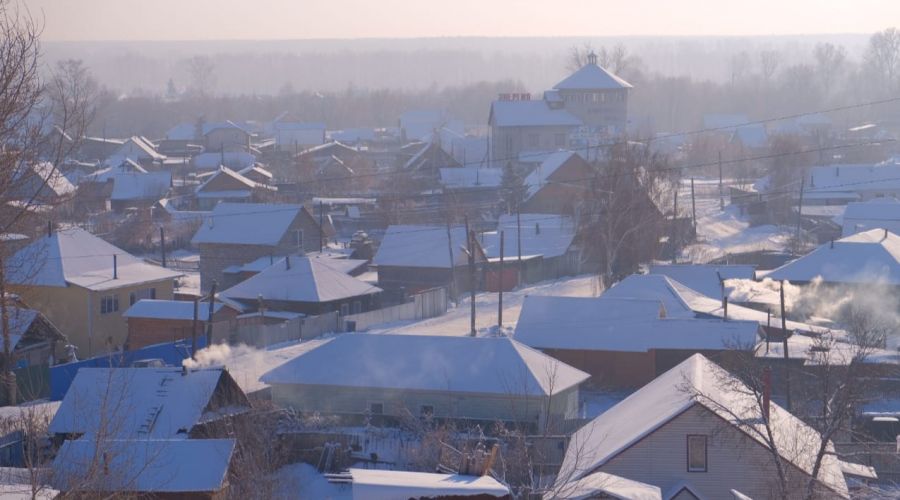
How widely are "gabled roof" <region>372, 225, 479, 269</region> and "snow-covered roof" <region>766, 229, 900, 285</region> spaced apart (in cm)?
648

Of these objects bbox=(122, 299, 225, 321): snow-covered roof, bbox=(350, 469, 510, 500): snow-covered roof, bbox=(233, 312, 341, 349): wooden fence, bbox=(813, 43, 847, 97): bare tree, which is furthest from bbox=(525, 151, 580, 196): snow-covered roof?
bbox=(813, 43, 847, 97): bare tree

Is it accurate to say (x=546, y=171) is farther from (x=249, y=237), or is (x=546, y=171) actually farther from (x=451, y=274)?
(x=249, y=237)

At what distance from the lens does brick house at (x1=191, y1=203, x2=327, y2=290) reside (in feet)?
84.6

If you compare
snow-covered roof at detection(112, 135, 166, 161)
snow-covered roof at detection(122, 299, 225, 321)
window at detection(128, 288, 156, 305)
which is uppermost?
snow-covered roof at detection(112, 135, 166, 161)

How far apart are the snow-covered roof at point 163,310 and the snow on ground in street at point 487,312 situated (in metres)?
3.15

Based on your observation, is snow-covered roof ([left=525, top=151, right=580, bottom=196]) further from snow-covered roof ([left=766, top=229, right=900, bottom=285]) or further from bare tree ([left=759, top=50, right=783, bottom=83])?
bare tree ([left=759, top=50, right=783, bottom=83])

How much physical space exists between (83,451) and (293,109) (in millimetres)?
82774

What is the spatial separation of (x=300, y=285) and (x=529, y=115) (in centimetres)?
2694

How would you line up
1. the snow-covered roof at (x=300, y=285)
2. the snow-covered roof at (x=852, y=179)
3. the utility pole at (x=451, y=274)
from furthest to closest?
the snow-covered roof at (x=852, y=179), the utility pole at (x=451, y=274), the snow-covered roof at (x=300, y=285)

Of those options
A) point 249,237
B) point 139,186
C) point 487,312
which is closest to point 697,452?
point 487,312

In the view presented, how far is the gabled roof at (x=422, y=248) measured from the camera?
25141mm

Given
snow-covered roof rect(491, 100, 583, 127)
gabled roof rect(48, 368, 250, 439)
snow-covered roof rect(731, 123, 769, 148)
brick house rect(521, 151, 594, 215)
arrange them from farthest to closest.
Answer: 1. snow-covered roof rect(731, 123, 769, 148)
2. snow-covered roof rect(491, 100, 583, 127)
3. brick house rect(521, 151, 594, 215)
4. gabled roof rect(48, 368, 250, 439)

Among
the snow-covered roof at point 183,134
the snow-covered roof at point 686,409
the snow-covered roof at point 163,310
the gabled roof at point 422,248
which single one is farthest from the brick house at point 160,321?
the snow-covered roof at point 183,134

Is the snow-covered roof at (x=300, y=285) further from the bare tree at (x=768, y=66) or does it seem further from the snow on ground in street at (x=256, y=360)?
the bare tree at (x=768, y=66)
